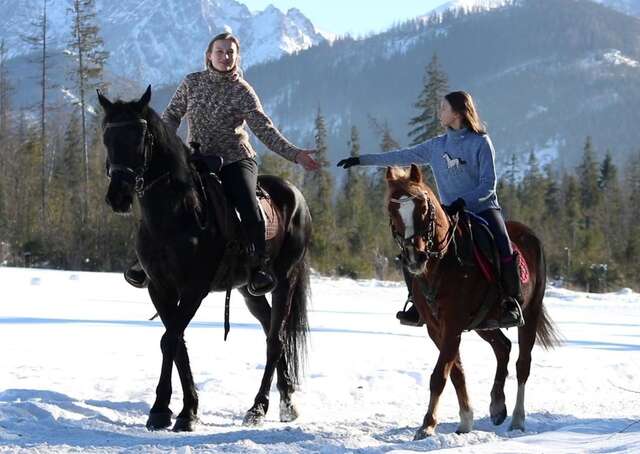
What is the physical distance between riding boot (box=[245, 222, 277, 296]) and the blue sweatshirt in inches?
46.0

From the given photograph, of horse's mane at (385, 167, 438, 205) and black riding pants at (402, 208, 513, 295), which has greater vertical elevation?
horse's mane at (385, 167, 438, 205)

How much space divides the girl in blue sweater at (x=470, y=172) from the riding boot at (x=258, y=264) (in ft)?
3.35

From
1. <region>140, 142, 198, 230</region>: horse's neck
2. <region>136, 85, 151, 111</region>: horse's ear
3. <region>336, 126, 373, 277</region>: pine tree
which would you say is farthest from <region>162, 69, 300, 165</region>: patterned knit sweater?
<region>336, 126, 373, 277</region>: pine tree

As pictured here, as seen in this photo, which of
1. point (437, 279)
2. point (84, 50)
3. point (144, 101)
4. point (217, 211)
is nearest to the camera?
point (437, 279)

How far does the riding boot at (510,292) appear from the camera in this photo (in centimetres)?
730

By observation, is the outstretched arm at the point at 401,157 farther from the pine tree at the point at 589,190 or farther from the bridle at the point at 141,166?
the pine tree at the point at 589,190

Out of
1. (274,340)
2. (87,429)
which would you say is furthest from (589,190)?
(87,429)

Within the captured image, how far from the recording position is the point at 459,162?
289 inches

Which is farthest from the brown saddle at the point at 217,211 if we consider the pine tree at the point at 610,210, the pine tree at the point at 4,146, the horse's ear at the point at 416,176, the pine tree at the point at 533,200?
the pine tree at the point at 533,200

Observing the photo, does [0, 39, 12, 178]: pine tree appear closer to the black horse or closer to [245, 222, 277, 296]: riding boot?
[245, 222, 277, 296]: riding boot

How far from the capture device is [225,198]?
7609 mm

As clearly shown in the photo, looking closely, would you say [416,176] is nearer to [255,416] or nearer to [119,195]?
[119,195]

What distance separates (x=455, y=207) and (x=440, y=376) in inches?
56.5

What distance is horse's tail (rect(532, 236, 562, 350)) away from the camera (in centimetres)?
829
